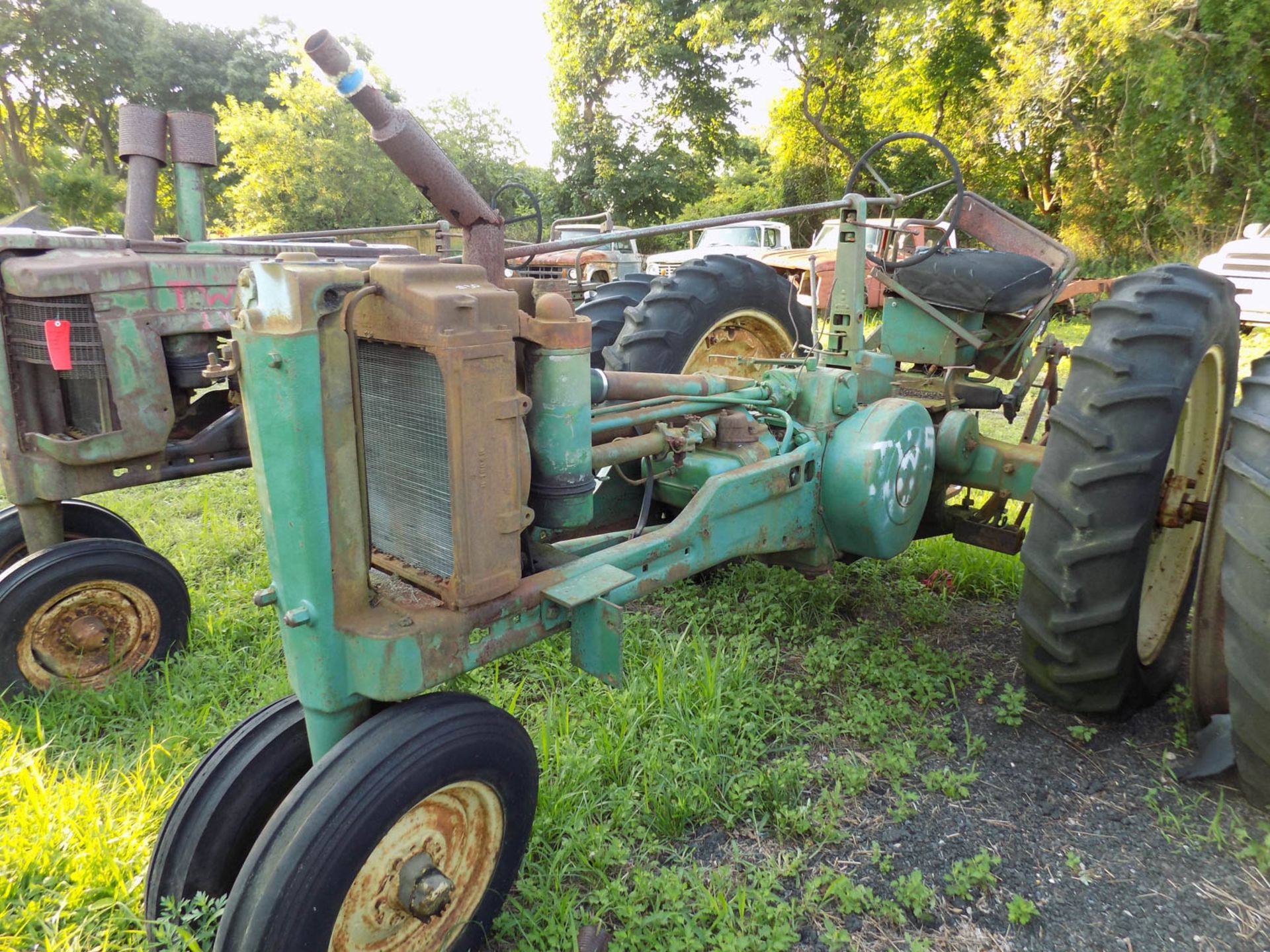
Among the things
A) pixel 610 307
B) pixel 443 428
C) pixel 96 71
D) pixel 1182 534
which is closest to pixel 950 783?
pixel 1182 534

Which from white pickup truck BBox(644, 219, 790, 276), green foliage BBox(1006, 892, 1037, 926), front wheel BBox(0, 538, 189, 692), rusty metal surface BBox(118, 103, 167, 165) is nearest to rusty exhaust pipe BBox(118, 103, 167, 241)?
rusty metal surface BBox(118, 103, 167, 165)

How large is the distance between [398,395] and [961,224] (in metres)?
3.77

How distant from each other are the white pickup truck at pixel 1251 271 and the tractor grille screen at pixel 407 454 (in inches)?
375

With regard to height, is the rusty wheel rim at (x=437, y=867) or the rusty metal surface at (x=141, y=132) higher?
the rusty metal surface at (x=141, y=132)

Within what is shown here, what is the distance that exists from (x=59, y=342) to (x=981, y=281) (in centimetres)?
375

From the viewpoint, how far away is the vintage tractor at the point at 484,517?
1.47 meters

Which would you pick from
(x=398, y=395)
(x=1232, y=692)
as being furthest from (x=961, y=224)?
(x=398, y=395)

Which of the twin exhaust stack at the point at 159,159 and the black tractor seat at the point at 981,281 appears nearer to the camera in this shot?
the twin exhaust stack at the point at 159,159

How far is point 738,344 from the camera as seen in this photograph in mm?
3869

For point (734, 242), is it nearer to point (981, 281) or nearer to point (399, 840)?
point (981, 281)

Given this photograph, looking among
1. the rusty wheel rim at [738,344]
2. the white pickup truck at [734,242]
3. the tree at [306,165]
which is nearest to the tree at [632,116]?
the tree at [306,165]

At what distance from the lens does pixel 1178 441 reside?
8.98ft

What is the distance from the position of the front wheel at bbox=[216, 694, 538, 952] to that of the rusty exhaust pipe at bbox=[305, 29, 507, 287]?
94 centimetres

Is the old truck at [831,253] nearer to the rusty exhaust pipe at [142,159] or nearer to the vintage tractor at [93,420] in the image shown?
the vintage tractor at [93,420]
